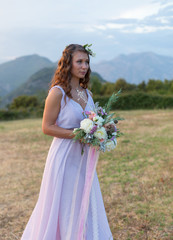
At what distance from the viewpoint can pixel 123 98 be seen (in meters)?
28.0

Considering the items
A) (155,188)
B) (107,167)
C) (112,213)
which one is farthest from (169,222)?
(107,167)

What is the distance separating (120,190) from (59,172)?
11.1ft

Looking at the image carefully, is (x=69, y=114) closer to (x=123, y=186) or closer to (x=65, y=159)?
(x=65, y=159)

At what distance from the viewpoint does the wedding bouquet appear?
2496mm

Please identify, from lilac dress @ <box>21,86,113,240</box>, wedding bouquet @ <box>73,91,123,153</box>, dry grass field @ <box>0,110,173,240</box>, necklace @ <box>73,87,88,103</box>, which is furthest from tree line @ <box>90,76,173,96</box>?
wedding bouquet @ <box>73,91,123,153</box>

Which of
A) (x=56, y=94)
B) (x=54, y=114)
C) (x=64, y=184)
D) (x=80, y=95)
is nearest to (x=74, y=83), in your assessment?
(x=80, y=95)

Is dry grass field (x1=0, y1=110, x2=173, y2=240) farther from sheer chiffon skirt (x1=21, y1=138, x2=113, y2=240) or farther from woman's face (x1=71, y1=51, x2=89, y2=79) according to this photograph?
woman's face (x1=71, y1=51, x2=89, y2=79)

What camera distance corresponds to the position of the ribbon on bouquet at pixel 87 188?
284 cm

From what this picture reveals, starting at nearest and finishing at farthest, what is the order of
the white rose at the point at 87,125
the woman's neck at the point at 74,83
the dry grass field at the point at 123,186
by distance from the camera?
the white rose at the point at 87,125 → the woman's neck at the point at 74,83 → the dry grass field at the point at 123,186

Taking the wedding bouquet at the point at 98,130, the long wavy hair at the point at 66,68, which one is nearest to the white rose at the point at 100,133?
the wedding bouquet at the point at 98,130

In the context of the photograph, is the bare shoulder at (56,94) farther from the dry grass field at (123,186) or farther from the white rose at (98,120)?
the dry grass field at (123,186)

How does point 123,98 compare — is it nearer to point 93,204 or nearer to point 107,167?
point 107,167

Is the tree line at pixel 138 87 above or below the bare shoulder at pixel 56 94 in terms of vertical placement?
above

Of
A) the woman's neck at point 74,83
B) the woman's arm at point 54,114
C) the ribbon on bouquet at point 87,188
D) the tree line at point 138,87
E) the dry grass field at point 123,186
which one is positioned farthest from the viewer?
the tree line at point 138,87
